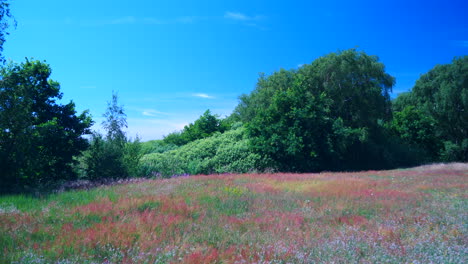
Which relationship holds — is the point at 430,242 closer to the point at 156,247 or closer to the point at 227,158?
the point at 156,247

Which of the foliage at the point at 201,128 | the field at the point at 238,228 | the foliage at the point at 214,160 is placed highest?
the foliage at the point at 201,128

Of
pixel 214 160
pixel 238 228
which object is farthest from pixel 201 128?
pixel 238 228

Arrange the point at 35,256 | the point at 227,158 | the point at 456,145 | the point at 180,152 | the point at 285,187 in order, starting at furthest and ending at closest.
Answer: the point at 456,145
the point at 180,152
the point at 227,158
the point at 285,187
the point at 35,256

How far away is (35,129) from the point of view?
1446 centimetres

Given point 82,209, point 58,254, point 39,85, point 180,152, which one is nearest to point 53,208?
point 82,209

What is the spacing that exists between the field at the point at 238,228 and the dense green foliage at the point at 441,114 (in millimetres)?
30304

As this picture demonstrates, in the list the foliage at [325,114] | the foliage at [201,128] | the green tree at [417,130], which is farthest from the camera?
the green tree at [417,130]

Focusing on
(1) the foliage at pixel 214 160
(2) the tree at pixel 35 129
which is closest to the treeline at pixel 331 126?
(1) the foliage at pixel 214 160

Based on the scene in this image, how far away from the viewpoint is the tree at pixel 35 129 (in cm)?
1345

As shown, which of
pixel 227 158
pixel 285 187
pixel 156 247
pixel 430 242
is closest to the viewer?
pixel 156 247

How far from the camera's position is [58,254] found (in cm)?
516

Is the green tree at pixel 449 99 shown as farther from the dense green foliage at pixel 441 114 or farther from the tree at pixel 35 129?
the tree at pixel 35 129

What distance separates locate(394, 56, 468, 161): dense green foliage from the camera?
3547 cm

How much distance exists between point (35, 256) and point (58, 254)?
338 millimetres
